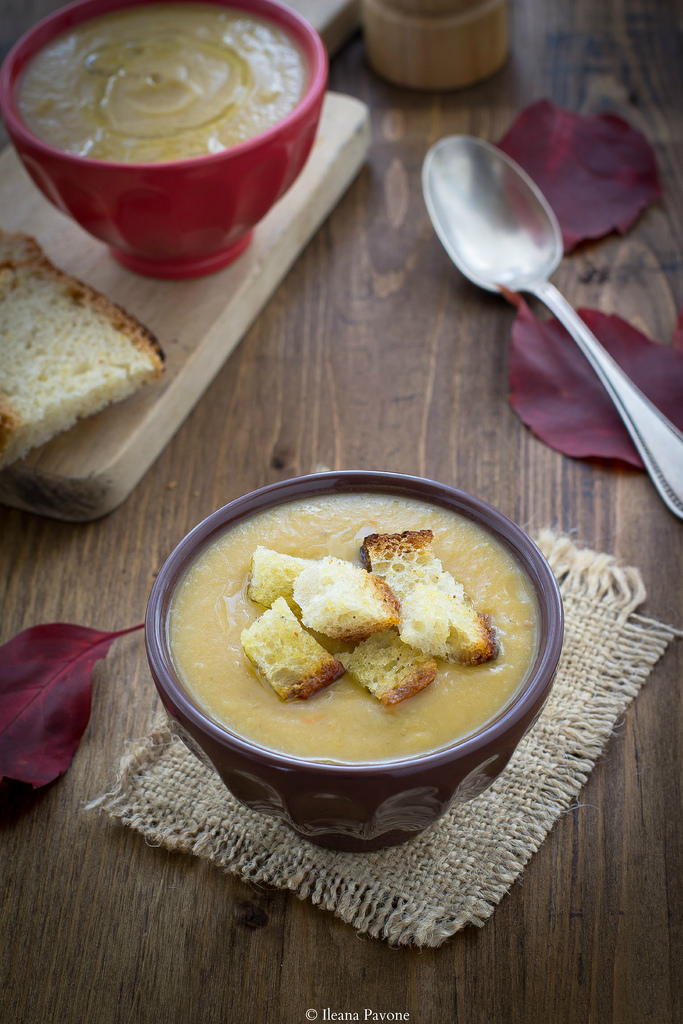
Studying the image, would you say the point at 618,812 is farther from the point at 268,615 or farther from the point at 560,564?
the point at 268,615

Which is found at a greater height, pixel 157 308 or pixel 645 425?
pixel 157 308

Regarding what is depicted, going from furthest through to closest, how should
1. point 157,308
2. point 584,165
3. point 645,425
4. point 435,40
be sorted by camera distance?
point 435,40 → point 584,165 → point 157,308 → point 645,425

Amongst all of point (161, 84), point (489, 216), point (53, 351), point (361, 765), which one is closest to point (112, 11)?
point (161, 84)

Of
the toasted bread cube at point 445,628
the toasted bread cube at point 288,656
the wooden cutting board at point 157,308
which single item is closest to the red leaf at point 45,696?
the wooden cutting board at point 157,308

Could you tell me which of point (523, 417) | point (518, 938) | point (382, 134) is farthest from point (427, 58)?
point (518, 938)

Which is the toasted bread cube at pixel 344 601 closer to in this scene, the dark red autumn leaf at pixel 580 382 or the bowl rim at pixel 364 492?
the bowl rim at pixel 364 492

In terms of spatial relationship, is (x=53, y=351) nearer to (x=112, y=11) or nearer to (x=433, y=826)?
(x=112, y=11)

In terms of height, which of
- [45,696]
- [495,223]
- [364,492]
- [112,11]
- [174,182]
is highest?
[112,11]
